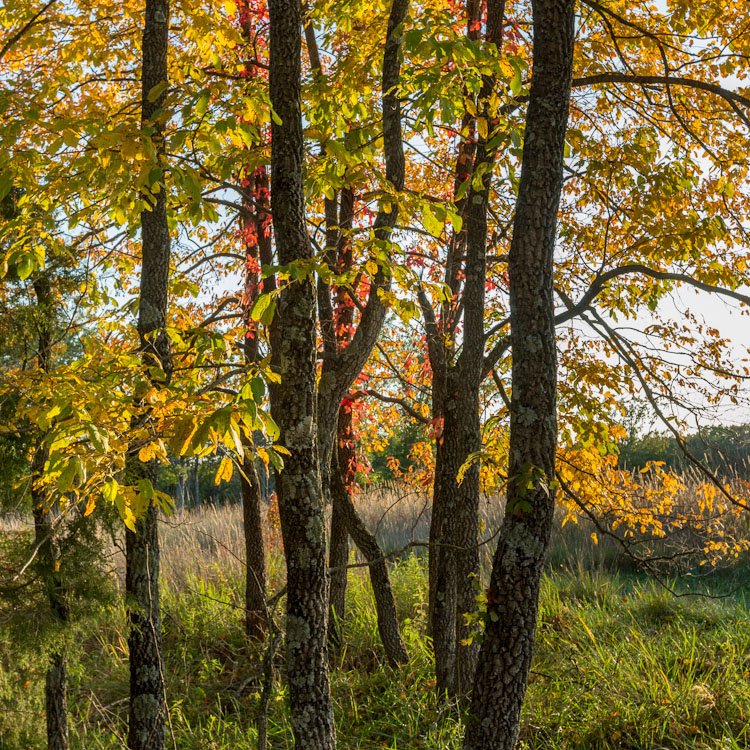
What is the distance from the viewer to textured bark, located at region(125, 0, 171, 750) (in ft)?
11.6

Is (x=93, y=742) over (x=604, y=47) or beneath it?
beneath

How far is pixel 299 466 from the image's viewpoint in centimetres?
273

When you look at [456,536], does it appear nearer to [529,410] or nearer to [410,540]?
[529,410]

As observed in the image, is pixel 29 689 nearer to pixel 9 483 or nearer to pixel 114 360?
pixel 9 483

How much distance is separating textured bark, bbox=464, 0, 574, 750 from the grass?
1.02 meters

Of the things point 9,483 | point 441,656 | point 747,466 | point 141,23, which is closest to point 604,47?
point 141,23

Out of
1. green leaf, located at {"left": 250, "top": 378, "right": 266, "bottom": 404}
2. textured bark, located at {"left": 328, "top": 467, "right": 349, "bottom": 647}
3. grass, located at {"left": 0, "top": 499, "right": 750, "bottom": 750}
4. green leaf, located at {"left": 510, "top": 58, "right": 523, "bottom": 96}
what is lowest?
grass, located at {"left": 0, "top": 499, "right": 750, "bottom": 750}

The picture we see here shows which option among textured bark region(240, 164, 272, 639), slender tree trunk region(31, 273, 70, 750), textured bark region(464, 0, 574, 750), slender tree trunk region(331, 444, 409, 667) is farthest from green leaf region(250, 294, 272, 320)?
textured bark region(240, 164, 272, 639)

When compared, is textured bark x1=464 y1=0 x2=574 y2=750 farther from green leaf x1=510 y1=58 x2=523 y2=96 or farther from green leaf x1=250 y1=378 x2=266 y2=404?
green leaf x1=250 y1=378 x2=266 y2=404

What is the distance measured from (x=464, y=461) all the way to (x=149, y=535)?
1960mm

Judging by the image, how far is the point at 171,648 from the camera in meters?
6.37

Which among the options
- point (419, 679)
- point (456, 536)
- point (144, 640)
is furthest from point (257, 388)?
point (419, 679)

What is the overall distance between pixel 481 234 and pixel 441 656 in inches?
112

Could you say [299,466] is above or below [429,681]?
above
